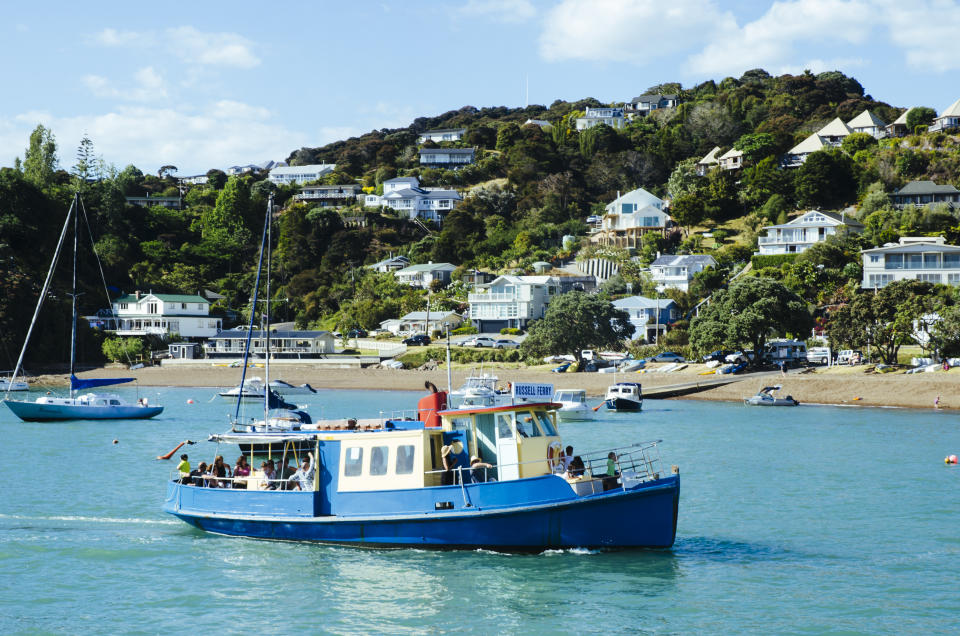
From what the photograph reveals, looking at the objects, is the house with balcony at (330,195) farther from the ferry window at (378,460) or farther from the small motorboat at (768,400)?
the ferry window at (378,460)

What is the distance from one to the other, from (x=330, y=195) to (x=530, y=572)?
14367 cm

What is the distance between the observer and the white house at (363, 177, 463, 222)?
150 meters

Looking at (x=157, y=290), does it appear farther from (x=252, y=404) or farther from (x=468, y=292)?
(x=252, y=404)

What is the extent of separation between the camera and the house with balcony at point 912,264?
83.7 m

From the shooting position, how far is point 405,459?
22.4 meters

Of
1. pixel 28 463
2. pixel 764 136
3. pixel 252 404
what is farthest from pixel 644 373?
pixel 764 136

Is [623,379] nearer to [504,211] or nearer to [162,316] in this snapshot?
[162,316]

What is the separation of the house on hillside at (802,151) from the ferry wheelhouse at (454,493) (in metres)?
118

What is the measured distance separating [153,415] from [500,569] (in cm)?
4075

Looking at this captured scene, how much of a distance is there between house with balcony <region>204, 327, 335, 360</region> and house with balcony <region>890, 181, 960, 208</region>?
7011 cm

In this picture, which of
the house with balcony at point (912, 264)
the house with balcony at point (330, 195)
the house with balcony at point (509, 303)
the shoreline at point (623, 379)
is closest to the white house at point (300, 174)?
the house with balcony at point (330, 195)

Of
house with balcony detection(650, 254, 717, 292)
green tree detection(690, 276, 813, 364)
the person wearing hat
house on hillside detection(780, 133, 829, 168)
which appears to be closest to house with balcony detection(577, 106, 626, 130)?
house on hillside detection(780, 133, 829, 168)

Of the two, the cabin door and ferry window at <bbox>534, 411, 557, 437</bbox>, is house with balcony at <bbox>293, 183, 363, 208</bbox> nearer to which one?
ferry window at <bbox>534, 411, 557, 437</bbox>

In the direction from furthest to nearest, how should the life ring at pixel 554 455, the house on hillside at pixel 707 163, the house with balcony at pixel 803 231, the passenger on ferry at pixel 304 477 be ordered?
the house on hillside at pixel 707 163, the house with balcony at pixel 803 231, the passenger on ferry at pixel 304 477, the life ring at pixel 554 455
